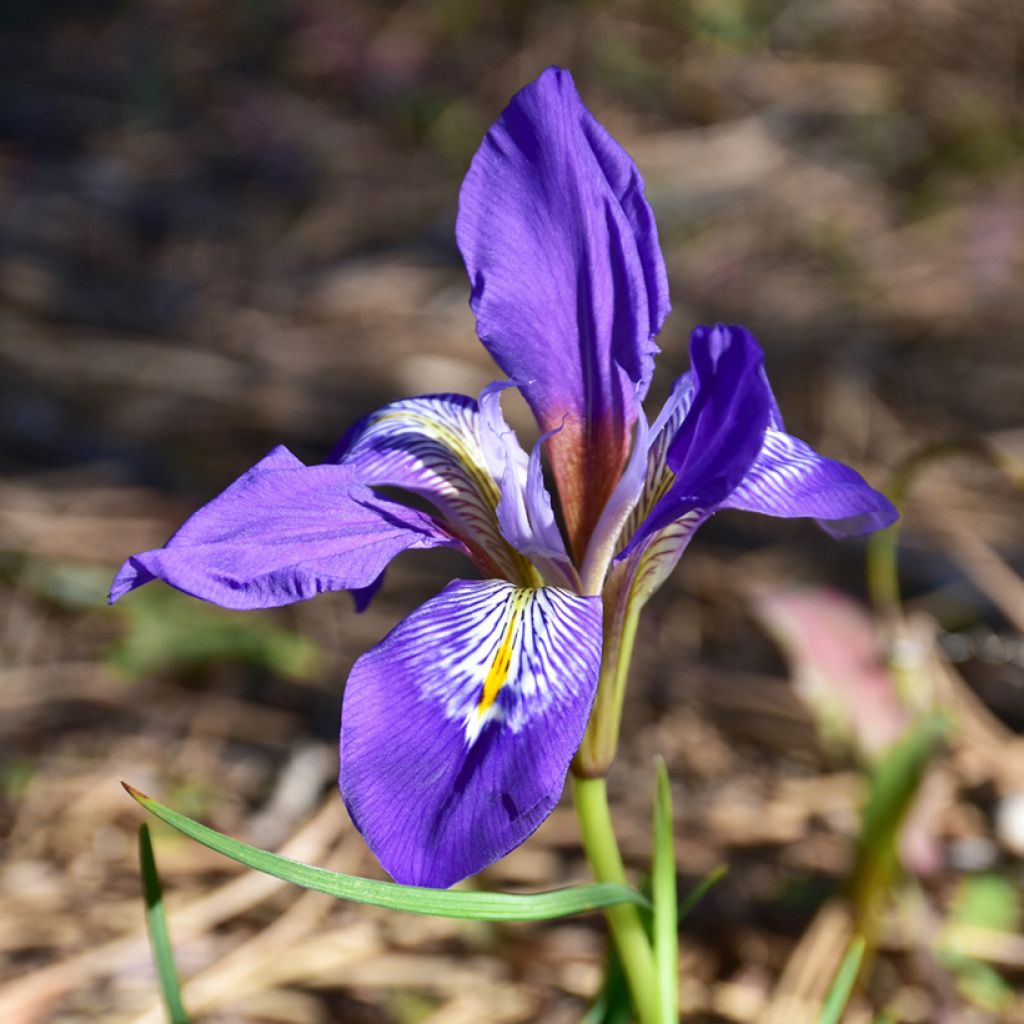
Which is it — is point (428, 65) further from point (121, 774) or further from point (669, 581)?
point (121, 774)

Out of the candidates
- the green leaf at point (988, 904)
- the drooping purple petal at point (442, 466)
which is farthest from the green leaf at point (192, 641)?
the green leaf at point (988, 904)

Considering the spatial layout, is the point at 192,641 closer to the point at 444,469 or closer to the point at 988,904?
the point at 444,469

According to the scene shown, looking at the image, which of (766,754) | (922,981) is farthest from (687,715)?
(922,981)

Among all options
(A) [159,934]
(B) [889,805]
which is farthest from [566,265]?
(B) [889,805]

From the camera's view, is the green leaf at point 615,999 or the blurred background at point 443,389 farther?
the blurred background at point 443,389

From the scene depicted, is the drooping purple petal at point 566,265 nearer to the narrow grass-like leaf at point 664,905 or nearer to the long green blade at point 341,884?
the narrow grass-like leaf at point 664,905

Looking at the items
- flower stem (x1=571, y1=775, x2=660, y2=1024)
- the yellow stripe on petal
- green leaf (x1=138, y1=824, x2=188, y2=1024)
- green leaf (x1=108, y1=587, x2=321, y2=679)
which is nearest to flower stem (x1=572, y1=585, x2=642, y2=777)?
flower stem (x1=571, y1=775, x2=660, y2=1024)

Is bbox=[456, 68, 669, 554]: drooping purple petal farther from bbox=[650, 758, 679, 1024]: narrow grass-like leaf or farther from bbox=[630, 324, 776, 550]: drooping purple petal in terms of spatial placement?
bbox=[650, 758, 679, 1024]: narrow grass-like leaf
